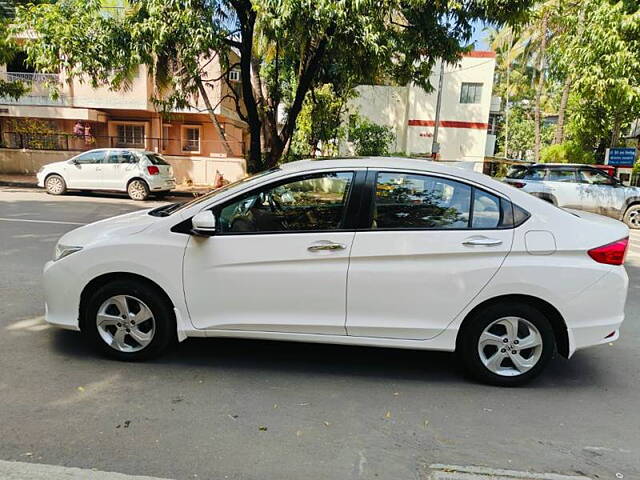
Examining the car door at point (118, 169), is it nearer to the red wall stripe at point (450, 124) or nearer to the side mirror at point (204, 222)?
the side mirror at point (204, 222)

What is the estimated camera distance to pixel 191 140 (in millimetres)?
24469

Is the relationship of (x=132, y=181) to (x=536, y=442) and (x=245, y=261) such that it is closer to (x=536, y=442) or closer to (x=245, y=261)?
(x=245, y=261)

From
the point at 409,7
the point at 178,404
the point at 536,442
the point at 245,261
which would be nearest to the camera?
the point at 536,442

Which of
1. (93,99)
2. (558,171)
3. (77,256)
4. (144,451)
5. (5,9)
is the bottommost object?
(144,451)

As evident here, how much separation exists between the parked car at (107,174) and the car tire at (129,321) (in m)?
12.1

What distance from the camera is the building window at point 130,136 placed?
76.9ft

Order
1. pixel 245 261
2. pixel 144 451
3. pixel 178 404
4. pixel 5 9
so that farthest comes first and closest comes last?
1. pixel 5 9
2. pixel 245 261
3. pixel 178 404
4. pixel 144 451

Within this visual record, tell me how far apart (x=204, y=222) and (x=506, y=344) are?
7.90 ft

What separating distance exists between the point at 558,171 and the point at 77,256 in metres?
12.9

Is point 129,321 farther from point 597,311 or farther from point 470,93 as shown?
point 470,93

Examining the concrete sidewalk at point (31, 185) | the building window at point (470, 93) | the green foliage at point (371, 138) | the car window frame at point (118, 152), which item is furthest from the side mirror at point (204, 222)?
the building window at point (470, 93)

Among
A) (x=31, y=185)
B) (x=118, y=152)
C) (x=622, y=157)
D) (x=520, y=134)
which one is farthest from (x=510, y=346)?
(x=520, y=134)

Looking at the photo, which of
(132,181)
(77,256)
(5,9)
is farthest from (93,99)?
(77,256)

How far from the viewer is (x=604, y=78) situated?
1301cm
